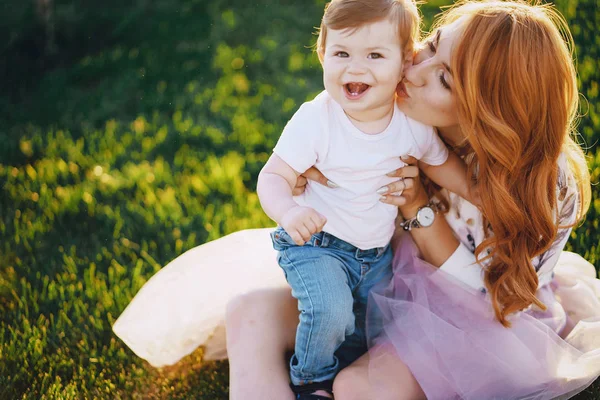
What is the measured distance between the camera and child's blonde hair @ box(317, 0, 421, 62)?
1843mm

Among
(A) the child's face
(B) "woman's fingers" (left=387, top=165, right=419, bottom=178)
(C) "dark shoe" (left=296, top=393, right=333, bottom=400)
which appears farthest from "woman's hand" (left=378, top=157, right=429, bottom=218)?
(C) "dark shoe" (left=296, top=393, right=333, bottom=400)

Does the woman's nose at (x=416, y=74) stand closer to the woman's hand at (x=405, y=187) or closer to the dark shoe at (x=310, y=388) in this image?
the woman's hand at (x=405, y=187)

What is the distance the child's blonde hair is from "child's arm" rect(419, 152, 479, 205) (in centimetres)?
48

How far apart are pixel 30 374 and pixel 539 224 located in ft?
5.85

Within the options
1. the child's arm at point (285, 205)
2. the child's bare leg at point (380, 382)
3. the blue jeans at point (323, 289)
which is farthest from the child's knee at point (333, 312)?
the child's arm at point (285, 205)

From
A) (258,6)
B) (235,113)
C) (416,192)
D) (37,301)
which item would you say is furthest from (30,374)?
(258,6)

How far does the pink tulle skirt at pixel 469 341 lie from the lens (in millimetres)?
2133

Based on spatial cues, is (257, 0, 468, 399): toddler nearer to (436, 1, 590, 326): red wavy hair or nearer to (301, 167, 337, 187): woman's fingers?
(301, 167, 337, 187): woman's fingers

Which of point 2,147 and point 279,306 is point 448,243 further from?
point 2,147

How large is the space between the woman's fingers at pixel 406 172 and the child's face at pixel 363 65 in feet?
0.83

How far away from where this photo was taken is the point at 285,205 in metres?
1.90

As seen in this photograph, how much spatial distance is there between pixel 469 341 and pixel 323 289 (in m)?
0.50

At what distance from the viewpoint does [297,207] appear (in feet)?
6.09

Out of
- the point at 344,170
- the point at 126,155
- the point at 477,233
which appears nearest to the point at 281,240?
the point at 344,170
